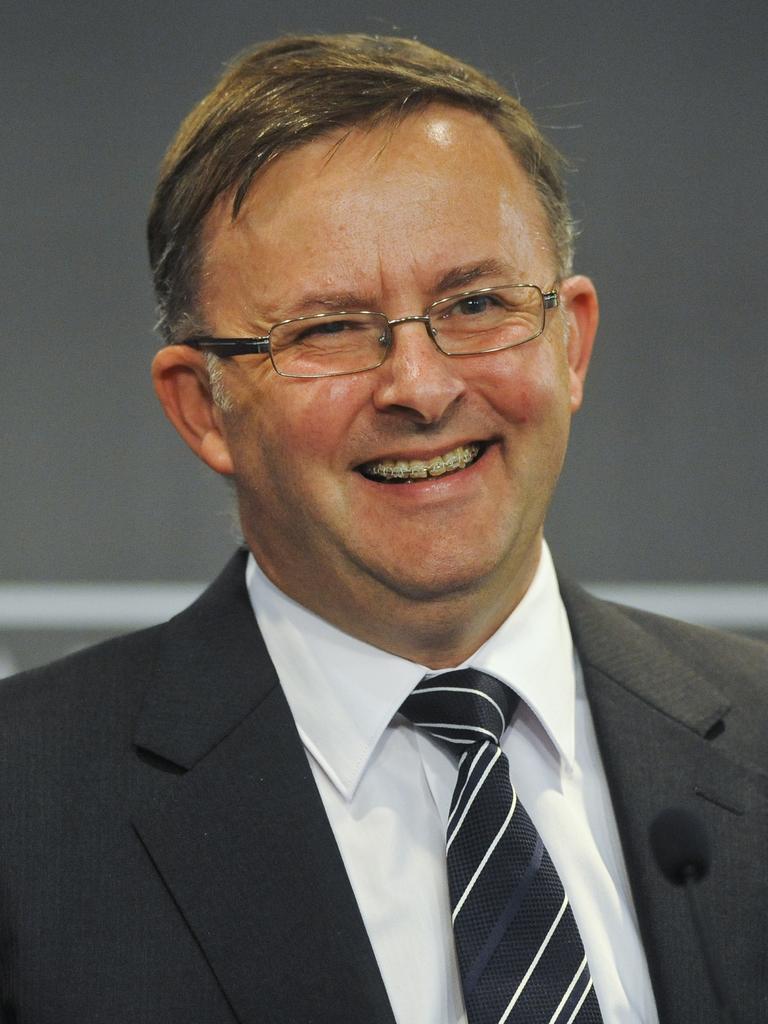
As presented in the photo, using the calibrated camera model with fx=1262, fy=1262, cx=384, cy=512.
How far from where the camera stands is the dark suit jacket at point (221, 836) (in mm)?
1598

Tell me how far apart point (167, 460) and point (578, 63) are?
1382 millimetres

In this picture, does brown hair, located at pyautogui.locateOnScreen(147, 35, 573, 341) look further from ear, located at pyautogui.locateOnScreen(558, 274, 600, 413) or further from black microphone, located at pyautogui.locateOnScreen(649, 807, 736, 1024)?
black microphone, located at pyautogui.locateOnScreen(649, 807, 736, 1024)

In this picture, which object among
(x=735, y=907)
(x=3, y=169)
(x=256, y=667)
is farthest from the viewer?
(x=3, y=169)

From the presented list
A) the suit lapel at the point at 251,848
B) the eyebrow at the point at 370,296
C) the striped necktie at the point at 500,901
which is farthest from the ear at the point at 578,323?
the suit lapel at the point at 251,848

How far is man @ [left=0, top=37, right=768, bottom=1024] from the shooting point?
5.37ft

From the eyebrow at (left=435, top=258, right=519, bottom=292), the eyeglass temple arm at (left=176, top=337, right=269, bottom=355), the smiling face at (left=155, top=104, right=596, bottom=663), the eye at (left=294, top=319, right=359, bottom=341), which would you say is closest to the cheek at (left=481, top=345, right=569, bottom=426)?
the smiling face at (left=155, top=104, right=596, bottom=663)

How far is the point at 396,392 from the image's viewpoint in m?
1.75

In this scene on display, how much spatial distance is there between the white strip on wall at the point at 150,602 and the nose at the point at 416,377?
55.5 inches

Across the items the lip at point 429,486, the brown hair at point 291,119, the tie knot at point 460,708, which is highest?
the brown hair at point 291,119

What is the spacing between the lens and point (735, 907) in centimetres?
175

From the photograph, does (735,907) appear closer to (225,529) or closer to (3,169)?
(225,529)

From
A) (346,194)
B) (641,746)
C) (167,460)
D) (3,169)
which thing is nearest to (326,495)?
(346,194)

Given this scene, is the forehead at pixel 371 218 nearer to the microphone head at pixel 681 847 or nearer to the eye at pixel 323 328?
the eye at pixel 323 328

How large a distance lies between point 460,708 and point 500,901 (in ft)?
0.95
